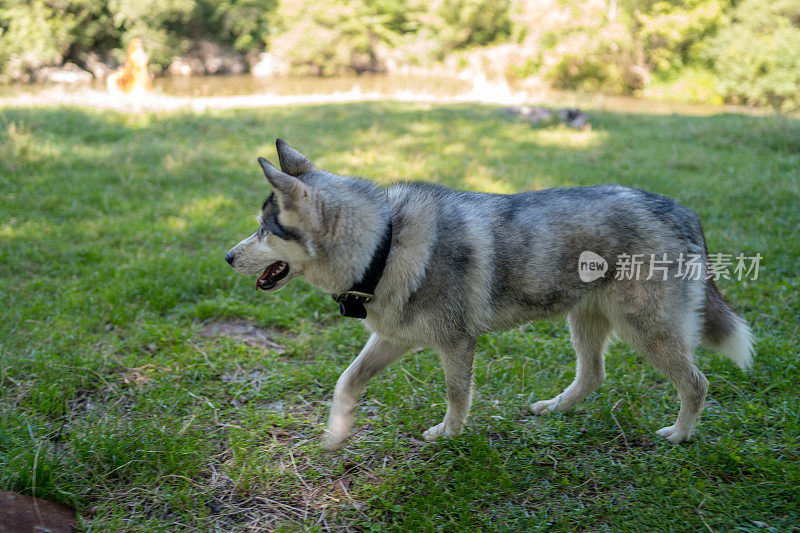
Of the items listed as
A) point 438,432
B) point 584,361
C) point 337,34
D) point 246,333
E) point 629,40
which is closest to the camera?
point 438,432

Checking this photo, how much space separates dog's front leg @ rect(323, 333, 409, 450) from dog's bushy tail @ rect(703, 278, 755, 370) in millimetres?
1624

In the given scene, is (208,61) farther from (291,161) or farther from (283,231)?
(283,231)

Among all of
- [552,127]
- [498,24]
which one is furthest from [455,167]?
[498,24]

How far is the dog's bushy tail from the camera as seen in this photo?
302 cm

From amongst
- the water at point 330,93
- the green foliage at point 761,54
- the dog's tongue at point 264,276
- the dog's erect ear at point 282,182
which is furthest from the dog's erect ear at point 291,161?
the green foliage at point 761,54

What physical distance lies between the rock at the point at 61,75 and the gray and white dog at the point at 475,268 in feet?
89.2

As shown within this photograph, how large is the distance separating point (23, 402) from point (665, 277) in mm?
3521

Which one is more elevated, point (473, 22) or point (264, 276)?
point (473, 22)

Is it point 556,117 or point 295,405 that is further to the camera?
point 556,117

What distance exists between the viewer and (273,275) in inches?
113

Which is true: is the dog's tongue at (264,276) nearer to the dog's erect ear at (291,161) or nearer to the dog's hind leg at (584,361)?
the dog's erect ear at (291,161)

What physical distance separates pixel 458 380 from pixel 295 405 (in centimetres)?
109

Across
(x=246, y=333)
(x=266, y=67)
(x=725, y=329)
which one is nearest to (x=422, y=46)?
(x=266, y=67)

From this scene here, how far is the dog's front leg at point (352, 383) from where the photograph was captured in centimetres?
295
